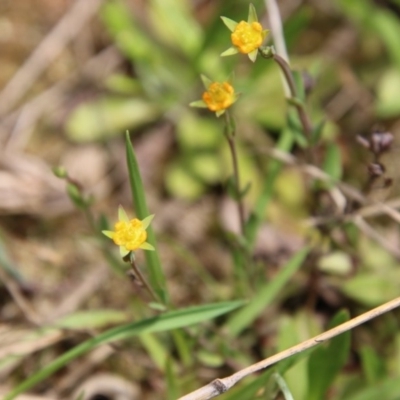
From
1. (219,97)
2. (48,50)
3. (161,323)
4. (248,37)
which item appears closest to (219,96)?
(219,97)

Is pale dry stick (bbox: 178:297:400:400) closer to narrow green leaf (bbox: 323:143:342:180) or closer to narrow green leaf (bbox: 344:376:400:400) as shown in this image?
narrow green leaf (bbox: 344:376:400:400)

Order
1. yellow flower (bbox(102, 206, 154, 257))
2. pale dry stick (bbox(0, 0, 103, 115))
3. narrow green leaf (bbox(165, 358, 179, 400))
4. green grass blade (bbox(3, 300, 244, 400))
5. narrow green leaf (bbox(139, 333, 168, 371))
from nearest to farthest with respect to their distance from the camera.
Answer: yellow flower (bbox(102, 206, 154, 257)) < green grass blade (bbox(3, 300, 244, 400)) < narrow green leaf (bbox(165, 358, 179, 400)) < narrow green leaf (bbox(139, 333, 168, 371)) < pale dry stick (bbox(0, 0, 103, 115))

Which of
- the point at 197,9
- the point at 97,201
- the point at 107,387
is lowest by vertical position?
the point at 107,387

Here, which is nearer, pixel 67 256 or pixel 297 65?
pixel 67 256

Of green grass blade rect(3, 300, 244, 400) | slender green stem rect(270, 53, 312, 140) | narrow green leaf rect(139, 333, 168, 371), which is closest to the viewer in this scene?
slender green stem rect(270, 53, 312, 140)

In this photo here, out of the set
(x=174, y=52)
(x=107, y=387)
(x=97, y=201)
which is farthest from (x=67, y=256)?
(x=174, y=52)

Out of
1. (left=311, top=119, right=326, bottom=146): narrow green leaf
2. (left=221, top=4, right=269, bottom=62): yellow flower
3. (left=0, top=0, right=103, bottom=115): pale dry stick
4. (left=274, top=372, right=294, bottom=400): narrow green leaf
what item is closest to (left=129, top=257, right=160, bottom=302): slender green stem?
(left=274, top=372, right=294, bottom=400): narrow green leaf

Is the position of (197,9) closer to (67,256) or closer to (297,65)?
(297,65)
